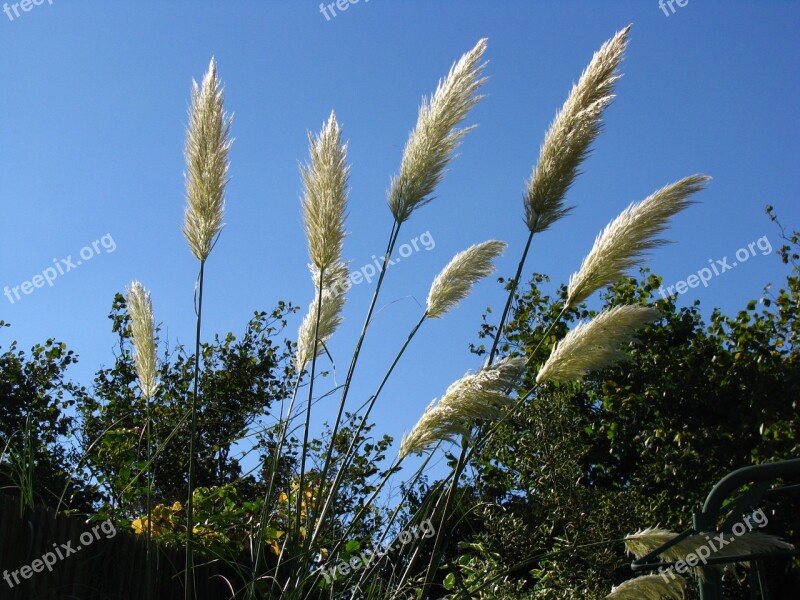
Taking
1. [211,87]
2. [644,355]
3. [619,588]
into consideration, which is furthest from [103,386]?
[619,588]

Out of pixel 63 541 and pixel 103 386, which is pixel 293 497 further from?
pixel 103 386

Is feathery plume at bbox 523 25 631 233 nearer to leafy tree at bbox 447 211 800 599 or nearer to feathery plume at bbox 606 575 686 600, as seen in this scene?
feathery plume at bbox 606 575 686 600

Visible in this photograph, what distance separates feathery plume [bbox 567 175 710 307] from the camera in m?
2.53

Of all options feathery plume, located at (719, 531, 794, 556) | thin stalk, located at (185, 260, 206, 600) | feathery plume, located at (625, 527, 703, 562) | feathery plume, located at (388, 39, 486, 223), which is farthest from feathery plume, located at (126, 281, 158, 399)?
feathery plume, located at (719, 531, 794, 556)

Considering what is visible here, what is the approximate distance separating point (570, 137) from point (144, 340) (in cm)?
153

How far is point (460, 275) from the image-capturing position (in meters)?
2.74

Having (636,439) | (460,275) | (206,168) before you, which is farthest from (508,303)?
(636,439)

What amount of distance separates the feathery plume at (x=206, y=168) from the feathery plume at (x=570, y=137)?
38.9 inches

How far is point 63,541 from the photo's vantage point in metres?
2.56

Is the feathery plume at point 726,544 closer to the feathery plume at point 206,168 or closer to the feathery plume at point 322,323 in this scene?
the feathery plume at point 322,323

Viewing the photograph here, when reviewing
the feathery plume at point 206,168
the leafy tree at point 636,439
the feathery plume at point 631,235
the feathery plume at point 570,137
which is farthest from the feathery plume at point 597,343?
the leafy tree at point 636,439

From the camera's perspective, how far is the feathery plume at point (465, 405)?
83.8 inches

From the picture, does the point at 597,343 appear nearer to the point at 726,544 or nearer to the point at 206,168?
the point at 726,544

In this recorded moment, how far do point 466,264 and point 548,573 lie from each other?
96.9 inches
